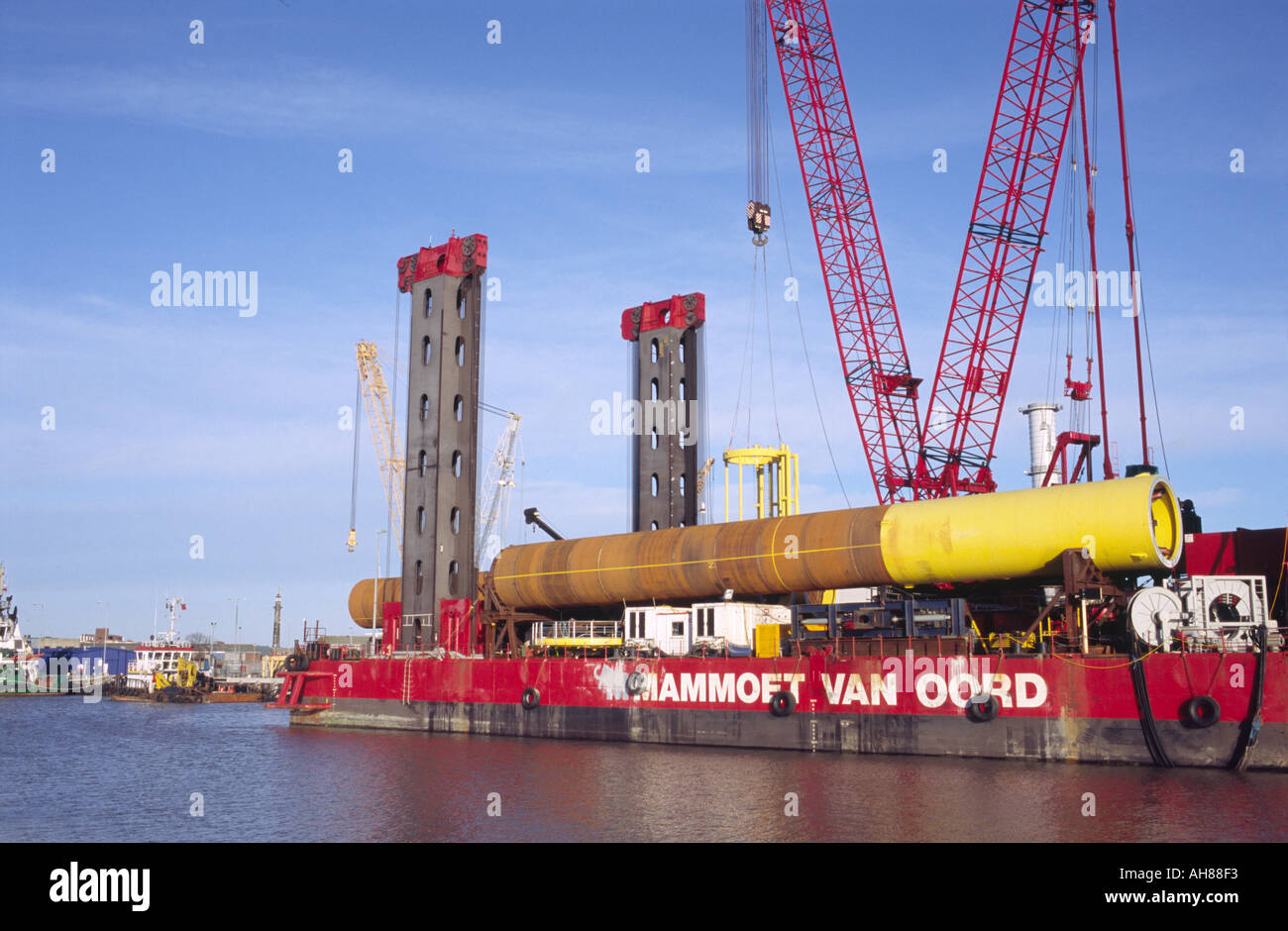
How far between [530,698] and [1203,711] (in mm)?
26772

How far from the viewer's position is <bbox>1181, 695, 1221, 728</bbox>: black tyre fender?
3209 centimetres

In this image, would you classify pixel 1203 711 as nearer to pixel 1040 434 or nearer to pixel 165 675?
pixel 1040 434

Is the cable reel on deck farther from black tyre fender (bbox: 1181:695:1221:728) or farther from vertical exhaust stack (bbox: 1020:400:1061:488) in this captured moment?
vertical exhaust stack (bbox: 1020:400:1061:488)

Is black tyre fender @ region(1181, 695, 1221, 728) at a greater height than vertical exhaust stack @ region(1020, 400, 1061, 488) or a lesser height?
lesser

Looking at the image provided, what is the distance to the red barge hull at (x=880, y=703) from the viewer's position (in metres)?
32.3

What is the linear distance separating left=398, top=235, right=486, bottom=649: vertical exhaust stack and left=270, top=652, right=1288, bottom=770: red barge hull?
13.3 feet

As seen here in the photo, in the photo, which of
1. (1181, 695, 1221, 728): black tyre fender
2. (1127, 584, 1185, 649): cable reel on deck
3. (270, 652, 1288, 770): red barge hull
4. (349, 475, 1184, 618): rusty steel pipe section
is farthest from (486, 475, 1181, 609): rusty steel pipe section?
(1181, 695, 1221, 728): black tyre fender

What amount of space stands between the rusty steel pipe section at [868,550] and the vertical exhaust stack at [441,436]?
3.19m

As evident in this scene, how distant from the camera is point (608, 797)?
1203 inches
